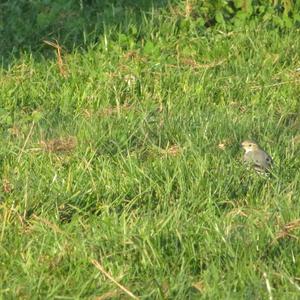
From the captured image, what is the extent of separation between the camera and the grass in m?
4.88

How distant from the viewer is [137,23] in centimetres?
873

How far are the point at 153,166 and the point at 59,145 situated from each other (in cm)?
66

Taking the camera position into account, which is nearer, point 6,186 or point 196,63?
point 6,186

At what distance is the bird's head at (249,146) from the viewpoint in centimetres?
607

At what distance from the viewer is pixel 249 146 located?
241 inches

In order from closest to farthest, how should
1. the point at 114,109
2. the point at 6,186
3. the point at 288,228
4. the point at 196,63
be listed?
the point at 288,228 → the point at 6,186 → the point at 114,109 → the point at 196,63

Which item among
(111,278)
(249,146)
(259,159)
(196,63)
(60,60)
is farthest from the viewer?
(196,63)

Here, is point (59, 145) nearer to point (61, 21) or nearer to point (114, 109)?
point (114, 109)

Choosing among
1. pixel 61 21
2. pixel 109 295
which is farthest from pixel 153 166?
Answer: pixel 61 21

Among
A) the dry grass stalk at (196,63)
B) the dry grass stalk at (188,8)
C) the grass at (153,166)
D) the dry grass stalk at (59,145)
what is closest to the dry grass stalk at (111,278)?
the grass at (153,166)

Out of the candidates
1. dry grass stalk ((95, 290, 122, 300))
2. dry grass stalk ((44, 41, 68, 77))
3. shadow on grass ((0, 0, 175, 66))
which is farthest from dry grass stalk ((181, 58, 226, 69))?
dry grass stalk ((95, 290, 122, 300))

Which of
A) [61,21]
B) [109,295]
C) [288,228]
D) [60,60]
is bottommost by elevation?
[61,21]

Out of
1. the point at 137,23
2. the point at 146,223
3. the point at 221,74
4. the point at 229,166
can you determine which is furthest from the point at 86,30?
the point at 146,223

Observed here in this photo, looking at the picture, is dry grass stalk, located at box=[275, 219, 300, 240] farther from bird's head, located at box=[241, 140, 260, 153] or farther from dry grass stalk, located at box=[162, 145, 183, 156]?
dry grass stalk, located at box=[162, 145, 183, 156]
